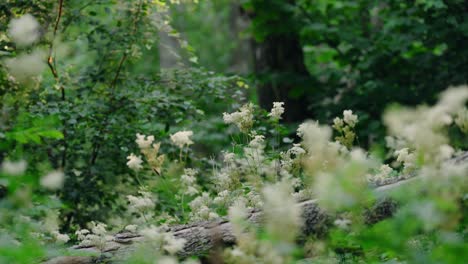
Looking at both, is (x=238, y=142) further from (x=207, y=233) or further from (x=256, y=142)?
(x=207, y=233)

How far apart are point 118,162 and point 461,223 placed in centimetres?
392

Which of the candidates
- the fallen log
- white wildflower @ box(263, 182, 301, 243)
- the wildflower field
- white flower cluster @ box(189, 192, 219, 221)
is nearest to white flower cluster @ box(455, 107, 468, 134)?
the wildflower field

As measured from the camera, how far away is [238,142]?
5059 mm

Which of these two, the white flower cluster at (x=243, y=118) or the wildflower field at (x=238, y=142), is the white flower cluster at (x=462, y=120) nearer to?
the wildflower field at (x=238, y=142)

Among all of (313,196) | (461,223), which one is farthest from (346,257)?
(461,223)

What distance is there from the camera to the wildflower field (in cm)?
250

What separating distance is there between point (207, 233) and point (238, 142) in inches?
53.7

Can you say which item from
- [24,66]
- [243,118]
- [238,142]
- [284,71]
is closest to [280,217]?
[243,118]

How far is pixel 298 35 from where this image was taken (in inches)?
373

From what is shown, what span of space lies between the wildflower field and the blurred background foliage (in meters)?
0.02

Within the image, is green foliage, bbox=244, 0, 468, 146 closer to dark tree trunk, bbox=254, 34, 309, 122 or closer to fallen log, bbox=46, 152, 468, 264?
dark tree trunk, bbox=254, 34, 309, 122

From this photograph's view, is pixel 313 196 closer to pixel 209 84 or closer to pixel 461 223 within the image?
pixel 461 223

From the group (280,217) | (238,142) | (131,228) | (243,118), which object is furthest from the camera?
(238,142)

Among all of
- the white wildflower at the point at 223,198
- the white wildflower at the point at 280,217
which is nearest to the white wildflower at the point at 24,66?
the white wildflower at the point at 223,198
